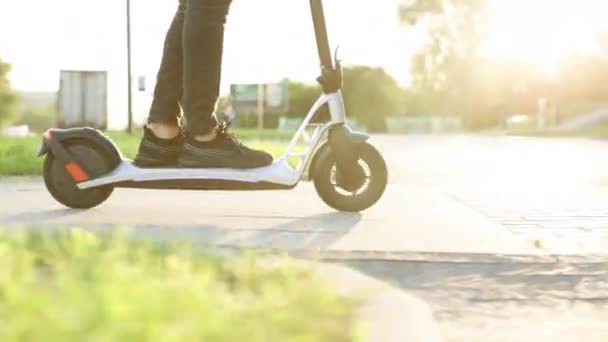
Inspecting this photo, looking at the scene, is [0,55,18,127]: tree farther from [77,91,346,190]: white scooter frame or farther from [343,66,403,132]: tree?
[77,91,346,190]: white scooter frame

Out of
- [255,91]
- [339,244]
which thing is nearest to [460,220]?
[339,244]

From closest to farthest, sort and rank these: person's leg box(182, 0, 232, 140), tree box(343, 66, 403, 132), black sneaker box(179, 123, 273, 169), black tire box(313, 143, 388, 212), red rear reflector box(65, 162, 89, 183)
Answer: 1. person's leg box(182, 0, 232, 140)
2. black sneaker box(179, 123, 273, 169)
3. red rear reflector box(65, 162, 89, 183)
4. black tire box(313, 143, 388, 212)
5. tree box(343, 66, 403, 132)

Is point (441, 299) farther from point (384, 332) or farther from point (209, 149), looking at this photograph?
point (209, 149)

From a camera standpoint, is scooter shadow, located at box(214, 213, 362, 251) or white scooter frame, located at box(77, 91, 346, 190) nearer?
scooter shadow, located at box(214, 213, 362, 251)

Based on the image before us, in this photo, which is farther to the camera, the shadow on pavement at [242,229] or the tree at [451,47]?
the tree at [451,47]

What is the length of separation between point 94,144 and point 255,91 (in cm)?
3478

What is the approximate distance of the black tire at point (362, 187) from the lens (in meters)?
4.14

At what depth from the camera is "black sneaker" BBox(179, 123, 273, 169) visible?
12.6 feet

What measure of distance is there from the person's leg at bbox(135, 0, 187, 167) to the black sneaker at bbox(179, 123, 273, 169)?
0.29 ft

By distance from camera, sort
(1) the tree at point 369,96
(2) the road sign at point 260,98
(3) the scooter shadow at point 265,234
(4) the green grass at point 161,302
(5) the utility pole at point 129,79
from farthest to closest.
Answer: (1) the tree at point 369,96 < (2) the road sign at point 260,98 < (5) the utility pole at point 129,79 < (3) the scooter shadow at point 265,234 < (4) the green grass at point 161,302

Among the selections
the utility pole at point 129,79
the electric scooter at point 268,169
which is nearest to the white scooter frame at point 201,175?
the electric scooter at point 268,169

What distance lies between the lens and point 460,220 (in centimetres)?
407

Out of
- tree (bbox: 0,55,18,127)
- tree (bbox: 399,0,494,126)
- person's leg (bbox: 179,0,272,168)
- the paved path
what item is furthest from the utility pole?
tree (bbox: 399,0,494,126)

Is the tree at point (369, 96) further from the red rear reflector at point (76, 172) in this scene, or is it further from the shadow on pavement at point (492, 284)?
the shadow on pavement at point (492, 284)
